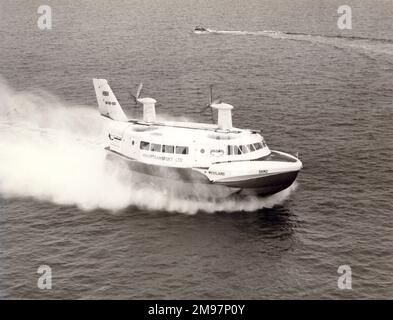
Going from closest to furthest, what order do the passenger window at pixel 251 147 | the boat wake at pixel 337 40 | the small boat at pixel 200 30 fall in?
the passenger window at pixel 251 147
the boat wake at pixel 337 40
the small boat at pixel 200 30

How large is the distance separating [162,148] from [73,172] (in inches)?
512

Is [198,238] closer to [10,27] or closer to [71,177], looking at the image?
[71,177]

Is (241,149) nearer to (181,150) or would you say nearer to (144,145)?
(181,150)

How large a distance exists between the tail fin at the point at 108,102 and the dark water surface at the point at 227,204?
6.69 metres

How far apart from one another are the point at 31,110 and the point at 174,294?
168ft

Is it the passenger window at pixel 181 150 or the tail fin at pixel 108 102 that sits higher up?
the tail fin at pixel 108 102

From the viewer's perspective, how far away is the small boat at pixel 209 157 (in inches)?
2288

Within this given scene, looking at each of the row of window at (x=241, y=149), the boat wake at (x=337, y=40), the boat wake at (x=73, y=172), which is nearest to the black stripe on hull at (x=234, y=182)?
the boat wake at (x=73, y=172)

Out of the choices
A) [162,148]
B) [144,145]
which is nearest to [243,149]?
[162,148]

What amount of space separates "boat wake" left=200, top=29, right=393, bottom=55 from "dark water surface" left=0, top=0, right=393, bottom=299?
1.80ft

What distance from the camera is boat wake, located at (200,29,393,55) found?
4886 inches

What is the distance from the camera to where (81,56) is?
128750 millimetres

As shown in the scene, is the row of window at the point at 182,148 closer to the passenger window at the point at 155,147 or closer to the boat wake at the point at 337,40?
the passenger window at the point at 155,147

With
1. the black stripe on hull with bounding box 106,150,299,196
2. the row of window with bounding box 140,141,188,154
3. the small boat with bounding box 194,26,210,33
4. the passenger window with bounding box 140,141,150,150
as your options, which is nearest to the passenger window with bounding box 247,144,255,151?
the black stripe on hull with bounding box 106,150,299,196
